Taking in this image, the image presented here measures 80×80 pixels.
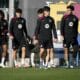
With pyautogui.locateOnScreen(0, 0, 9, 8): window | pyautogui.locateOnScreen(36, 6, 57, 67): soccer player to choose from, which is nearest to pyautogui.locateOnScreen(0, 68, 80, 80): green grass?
pyautogui.locateOnScreen(36, 6, 57, 67): soccer player

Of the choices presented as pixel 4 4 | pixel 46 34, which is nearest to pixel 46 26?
pixel 46 34

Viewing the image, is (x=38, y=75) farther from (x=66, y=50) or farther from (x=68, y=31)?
(x=68, y=31)

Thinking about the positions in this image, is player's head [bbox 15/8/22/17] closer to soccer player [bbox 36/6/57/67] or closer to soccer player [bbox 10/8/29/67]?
soccer player [bbox 10/8/29/67]

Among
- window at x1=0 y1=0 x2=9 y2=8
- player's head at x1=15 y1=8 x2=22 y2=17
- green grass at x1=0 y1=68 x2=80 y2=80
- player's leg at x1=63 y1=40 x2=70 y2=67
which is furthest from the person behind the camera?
window at x1=0 y1=0 x2=9 y2=8

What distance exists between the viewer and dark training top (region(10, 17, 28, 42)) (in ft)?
55.0

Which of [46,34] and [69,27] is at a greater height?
[69,27]

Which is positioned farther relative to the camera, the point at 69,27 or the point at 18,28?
the point at 18,28

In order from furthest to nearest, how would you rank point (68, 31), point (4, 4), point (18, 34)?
point (4, 4) < point (18, 34) < point (68, 31)

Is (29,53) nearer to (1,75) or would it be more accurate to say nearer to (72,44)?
(72,44)

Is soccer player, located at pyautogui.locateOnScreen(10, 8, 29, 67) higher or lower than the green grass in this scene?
higher

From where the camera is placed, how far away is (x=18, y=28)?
16797 millimetres

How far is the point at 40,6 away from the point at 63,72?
521cm

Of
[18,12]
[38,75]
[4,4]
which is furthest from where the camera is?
[4,4]

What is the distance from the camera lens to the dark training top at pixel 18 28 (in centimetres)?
1675
